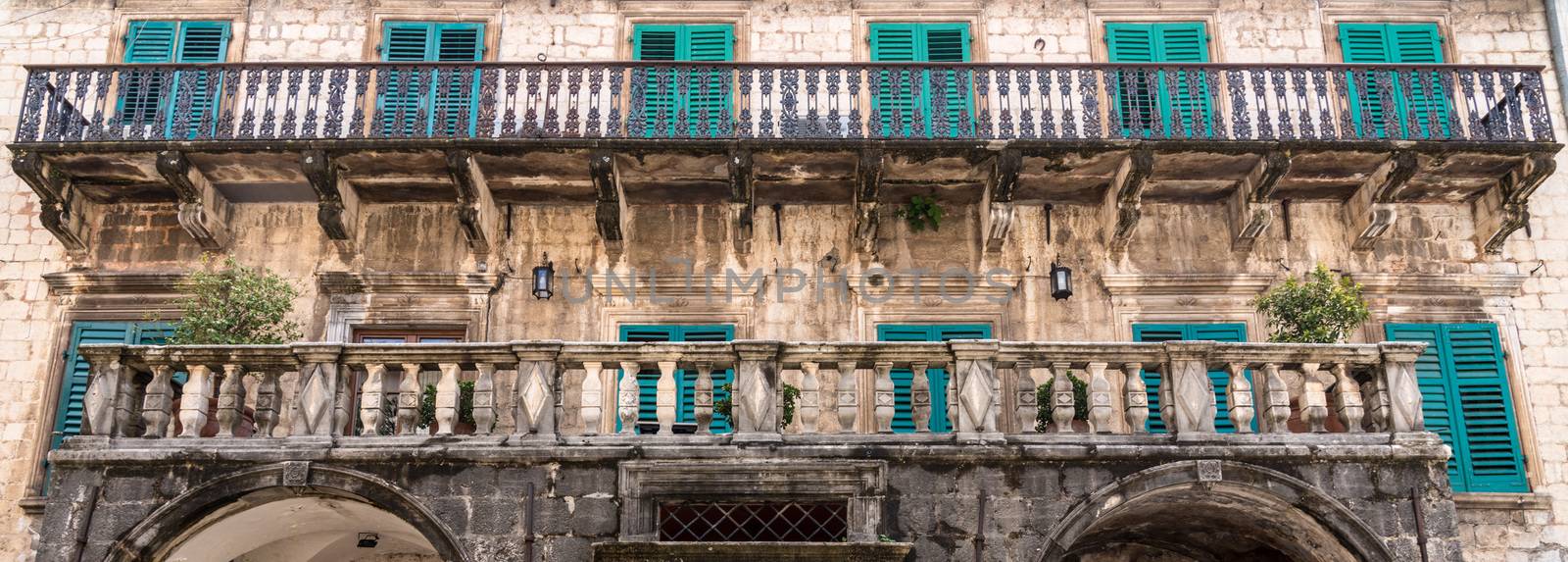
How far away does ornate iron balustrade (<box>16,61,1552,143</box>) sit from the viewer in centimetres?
1178

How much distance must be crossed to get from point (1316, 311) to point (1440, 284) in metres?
2.37

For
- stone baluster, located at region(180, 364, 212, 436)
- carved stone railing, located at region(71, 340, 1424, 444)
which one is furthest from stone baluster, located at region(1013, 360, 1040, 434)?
stone baluster, located at region(180, 364, 212, 436)

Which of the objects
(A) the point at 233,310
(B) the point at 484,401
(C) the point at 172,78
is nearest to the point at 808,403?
(B) the point at 484,401

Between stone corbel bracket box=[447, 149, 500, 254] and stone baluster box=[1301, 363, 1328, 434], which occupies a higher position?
stone corbel bracket box=[447, 149, 500, 254]

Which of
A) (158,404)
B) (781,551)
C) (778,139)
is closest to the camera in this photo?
(781,551)

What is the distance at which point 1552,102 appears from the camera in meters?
12.7

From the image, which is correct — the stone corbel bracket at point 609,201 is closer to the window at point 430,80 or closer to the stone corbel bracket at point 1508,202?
the window at point 430,80

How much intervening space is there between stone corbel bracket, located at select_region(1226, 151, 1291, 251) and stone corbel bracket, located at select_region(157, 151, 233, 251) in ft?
31.8

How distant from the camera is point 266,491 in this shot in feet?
30.5

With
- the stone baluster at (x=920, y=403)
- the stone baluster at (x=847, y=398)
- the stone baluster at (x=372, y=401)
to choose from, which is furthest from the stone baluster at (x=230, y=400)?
the stone baluster at (x=920, y=403)

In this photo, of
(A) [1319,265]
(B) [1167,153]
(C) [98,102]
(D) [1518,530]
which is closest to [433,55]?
(C) [98,102]

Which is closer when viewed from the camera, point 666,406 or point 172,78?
point 666,406

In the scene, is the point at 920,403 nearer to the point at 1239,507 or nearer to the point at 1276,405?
the point at 1239,507

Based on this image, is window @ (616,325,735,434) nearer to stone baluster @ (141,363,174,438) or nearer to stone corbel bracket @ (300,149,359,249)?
stone corbel bracket @ (300,149,359,249)
